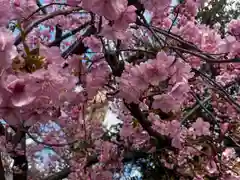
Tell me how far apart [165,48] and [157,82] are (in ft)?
0.54

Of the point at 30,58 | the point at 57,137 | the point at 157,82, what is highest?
the point at 57,137

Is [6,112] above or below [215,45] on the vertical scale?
below

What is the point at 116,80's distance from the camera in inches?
67.6

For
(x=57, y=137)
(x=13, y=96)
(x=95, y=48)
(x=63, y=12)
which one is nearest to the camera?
(x=13, y=96)

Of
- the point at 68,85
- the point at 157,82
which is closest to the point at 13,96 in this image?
the point at 68,85

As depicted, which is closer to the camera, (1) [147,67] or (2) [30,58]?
(2) [30,58]

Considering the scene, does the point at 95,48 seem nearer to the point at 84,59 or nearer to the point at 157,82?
the point at 84,59

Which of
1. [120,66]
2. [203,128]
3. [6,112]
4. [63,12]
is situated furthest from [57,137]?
[6,112]

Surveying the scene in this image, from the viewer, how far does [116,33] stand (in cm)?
140

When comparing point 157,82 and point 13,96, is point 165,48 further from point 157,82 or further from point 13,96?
point 13,96

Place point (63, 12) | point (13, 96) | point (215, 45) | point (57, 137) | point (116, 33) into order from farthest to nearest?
point (57, 137) < point (215, 45) < point (63, 12) < point (116, 33) < point (13, 96)

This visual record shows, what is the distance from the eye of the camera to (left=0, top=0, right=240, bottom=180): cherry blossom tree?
1106 millimetres

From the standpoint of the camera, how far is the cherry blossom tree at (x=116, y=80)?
1106mm

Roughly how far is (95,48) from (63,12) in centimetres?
86
